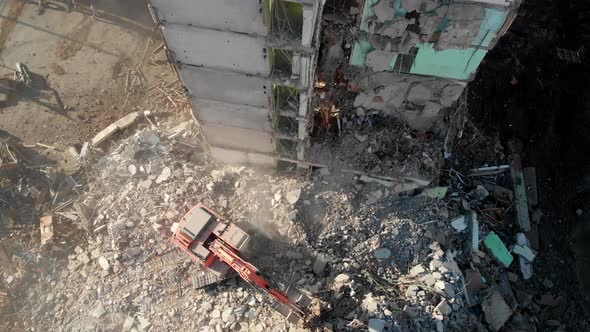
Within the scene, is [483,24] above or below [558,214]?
above

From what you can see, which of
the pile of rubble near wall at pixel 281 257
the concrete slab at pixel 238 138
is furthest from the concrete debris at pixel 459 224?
the concrete slab at pixel 238 138

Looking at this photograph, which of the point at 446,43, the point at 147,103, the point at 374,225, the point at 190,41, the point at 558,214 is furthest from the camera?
the point at 147,103

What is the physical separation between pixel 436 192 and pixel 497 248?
2.30m

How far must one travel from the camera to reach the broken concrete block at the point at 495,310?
10539 mm

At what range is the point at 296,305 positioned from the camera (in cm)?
945

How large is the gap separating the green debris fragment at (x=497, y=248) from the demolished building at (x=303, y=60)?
2975 mm

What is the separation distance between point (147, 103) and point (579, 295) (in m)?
13.7

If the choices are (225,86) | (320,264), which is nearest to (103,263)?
(320,264)

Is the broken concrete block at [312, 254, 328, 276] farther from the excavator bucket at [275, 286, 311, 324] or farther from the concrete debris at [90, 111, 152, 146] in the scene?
the concrete debris at [90, 111, 152, 146]

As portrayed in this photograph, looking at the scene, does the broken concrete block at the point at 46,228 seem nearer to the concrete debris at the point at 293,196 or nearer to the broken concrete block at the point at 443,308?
the concrete debris at the point at 293,196

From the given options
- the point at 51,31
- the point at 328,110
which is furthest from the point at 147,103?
the point at 328,110

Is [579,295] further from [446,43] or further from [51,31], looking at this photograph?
[51,31]

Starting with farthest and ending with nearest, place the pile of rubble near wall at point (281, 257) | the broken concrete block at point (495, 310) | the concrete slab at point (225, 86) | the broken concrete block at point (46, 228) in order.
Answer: the broken concrete block at point (46, 228)
the broken concrete block at point (495, 310)
the pile of rubble near wall at point (281, 257)
the concrete slab at point (225, 86)

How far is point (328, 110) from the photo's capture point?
11.0 meters
